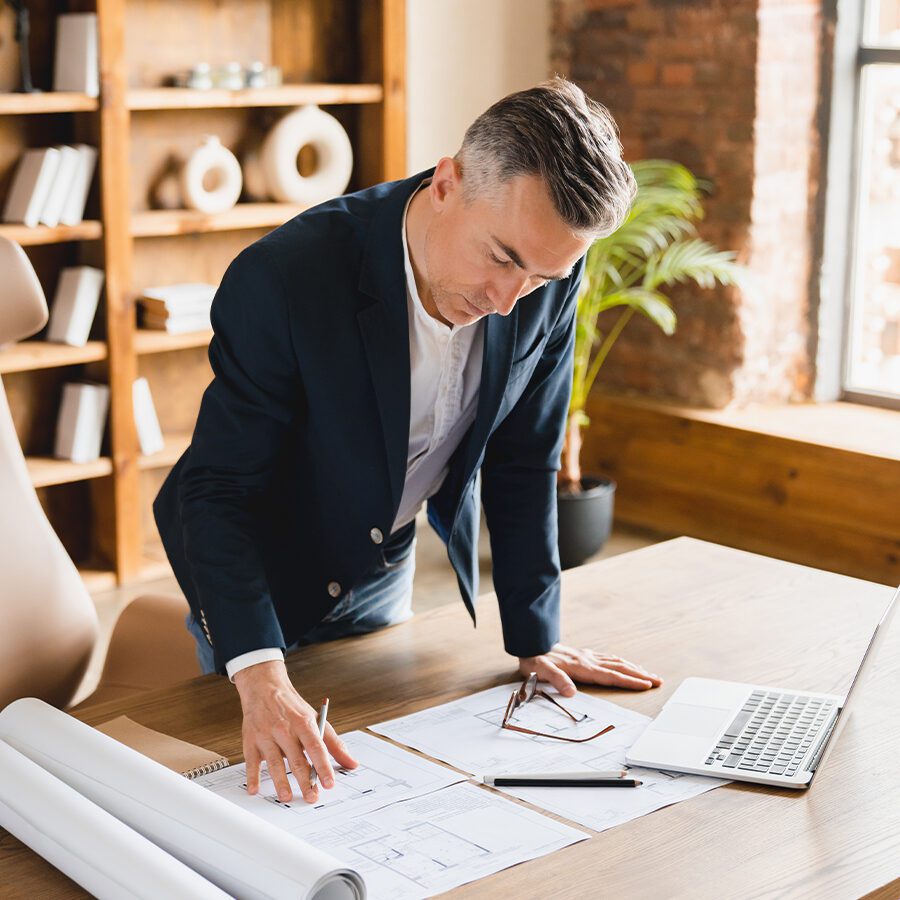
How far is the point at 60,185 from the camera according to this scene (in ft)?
12.8

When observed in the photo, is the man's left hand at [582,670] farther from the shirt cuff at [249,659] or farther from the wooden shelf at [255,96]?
the wooden shelf at [255,96]

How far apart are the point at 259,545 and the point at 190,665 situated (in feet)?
1.12

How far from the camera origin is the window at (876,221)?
4.61 metres

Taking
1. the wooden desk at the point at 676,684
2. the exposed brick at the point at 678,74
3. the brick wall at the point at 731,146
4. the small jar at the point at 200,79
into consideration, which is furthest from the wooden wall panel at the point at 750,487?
the wooden desk at the point at 676,684

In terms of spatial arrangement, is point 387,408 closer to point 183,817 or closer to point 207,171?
point 183,817

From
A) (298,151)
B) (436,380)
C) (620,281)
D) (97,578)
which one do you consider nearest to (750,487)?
(620,281)

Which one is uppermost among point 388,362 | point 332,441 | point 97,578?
point 388,362

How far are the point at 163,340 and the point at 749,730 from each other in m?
2.95

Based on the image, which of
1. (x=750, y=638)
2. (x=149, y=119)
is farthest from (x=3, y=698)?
(x=149, y=119)

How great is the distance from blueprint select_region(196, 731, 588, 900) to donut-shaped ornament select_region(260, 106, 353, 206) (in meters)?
3.14

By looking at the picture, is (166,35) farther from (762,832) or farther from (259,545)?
(762,832)

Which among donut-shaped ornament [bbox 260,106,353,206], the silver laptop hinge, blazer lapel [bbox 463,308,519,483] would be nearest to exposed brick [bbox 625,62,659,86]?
donut-shaped ornament [bbox 260,106,353,206]

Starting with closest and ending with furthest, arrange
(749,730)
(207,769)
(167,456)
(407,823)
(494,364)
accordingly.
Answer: (407,823) < (207,769) < (749,730) < (494,364) < (167,456)

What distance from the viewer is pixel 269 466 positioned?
5.62 feet
